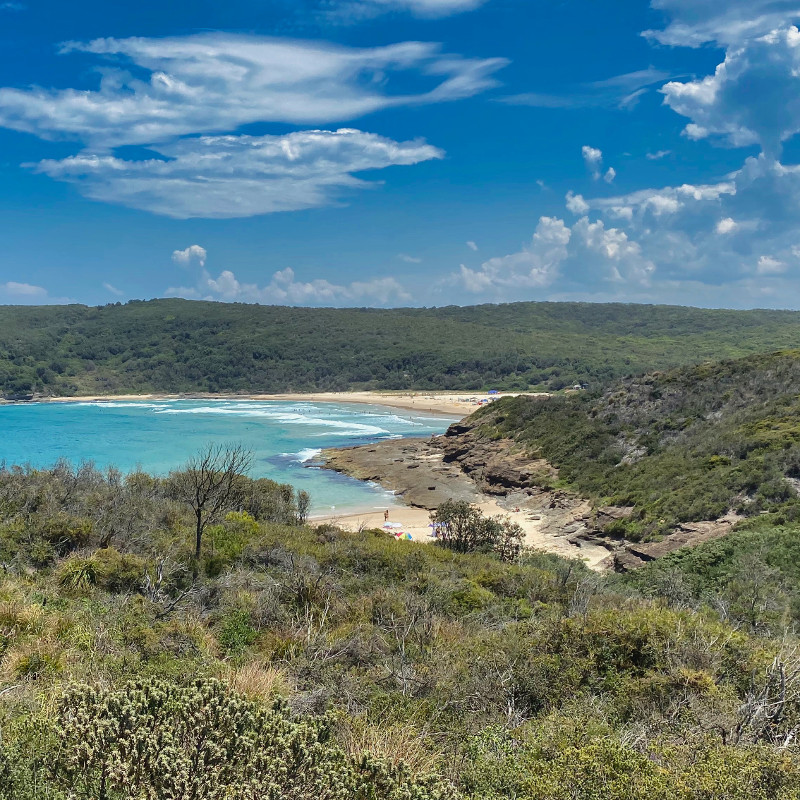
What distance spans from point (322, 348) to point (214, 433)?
7558cm

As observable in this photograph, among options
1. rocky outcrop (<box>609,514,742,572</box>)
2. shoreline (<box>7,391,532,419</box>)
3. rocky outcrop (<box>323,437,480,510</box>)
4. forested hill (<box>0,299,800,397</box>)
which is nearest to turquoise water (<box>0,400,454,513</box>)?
rocky outcrop (<box>323,437,480,510</box>)

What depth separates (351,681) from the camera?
6.24 metres

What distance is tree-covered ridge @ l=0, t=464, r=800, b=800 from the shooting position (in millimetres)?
3479

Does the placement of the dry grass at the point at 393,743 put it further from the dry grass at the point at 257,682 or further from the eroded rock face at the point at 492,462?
the eroded rock face at the point at 492,462

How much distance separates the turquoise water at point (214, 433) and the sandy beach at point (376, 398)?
4.21 meters

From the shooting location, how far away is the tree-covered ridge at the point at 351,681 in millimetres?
3479

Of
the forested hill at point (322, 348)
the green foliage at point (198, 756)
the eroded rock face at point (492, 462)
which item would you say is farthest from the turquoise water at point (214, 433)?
the green foliage at point (198, 756)

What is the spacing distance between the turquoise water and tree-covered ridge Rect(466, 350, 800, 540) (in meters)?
12.7

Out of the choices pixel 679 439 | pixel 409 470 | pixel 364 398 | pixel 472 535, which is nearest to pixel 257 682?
pixel 472 535

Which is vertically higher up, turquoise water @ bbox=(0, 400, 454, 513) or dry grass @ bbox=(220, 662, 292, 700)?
dry grass @ bbox=(220, 662, 292, 700)

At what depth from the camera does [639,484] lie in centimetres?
2884

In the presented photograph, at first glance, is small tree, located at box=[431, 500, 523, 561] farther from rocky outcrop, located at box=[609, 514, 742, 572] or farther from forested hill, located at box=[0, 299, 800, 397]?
forested hill, located at box=[0, 299, 800, 397]

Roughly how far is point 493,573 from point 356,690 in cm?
805

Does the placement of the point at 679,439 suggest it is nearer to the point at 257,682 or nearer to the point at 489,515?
the point at 489,515
